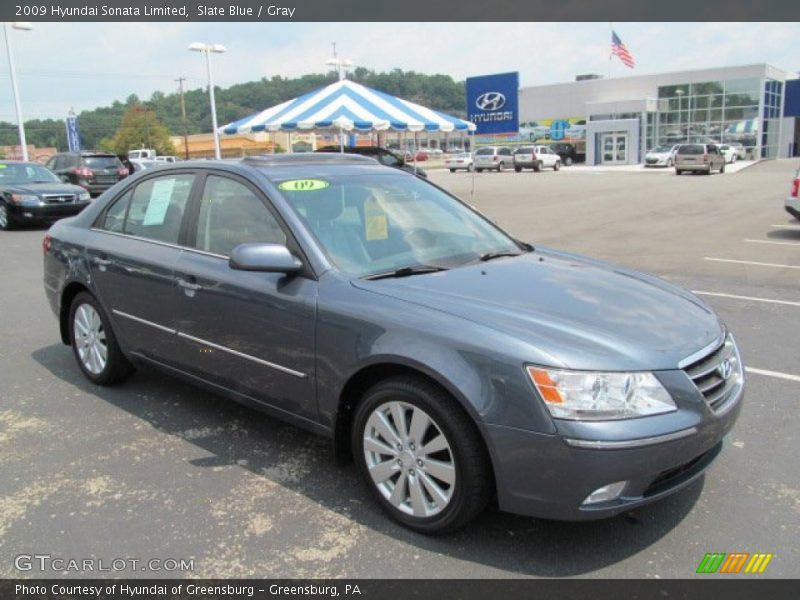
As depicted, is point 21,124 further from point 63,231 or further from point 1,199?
point 63,231

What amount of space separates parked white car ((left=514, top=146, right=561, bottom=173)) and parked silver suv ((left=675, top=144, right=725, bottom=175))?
10.9 meters

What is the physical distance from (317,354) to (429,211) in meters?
1.33

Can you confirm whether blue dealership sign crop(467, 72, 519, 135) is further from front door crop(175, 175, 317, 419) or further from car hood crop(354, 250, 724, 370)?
car hood crop(354, 250, 724, 370)

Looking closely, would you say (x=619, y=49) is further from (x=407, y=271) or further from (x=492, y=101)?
(x=407, y=271)

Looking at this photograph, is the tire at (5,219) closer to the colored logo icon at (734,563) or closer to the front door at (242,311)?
the front door at (242,311)

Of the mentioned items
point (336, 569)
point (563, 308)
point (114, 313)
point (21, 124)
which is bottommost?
point (336, 569)

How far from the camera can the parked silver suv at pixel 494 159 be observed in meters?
46.8

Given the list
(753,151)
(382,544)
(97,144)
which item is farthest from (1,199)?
(97,144)

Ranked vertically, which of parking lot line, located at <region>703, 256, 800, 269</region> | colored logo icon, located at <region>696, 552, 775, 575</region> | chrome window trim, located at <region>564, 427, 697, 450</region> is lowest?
colored logo icon, located at <region>696, 552, 775, 575</region>

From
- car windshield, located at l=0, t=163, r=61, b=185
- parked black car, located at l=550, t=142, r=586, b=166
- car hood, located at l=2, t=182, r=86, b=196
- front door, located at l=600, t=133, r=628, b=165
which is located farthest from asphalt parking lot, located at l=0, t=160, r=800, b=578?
parked black car, located at l=550, t=142, r=586, b=166

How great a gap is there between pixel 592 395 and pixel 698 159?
37.3 meters

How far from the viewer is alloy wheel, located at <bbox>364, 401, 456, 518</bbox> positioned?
286 cm

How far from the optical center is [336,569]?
2.77 m

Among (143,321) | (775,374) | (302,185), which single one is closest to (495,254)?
(302,185)
